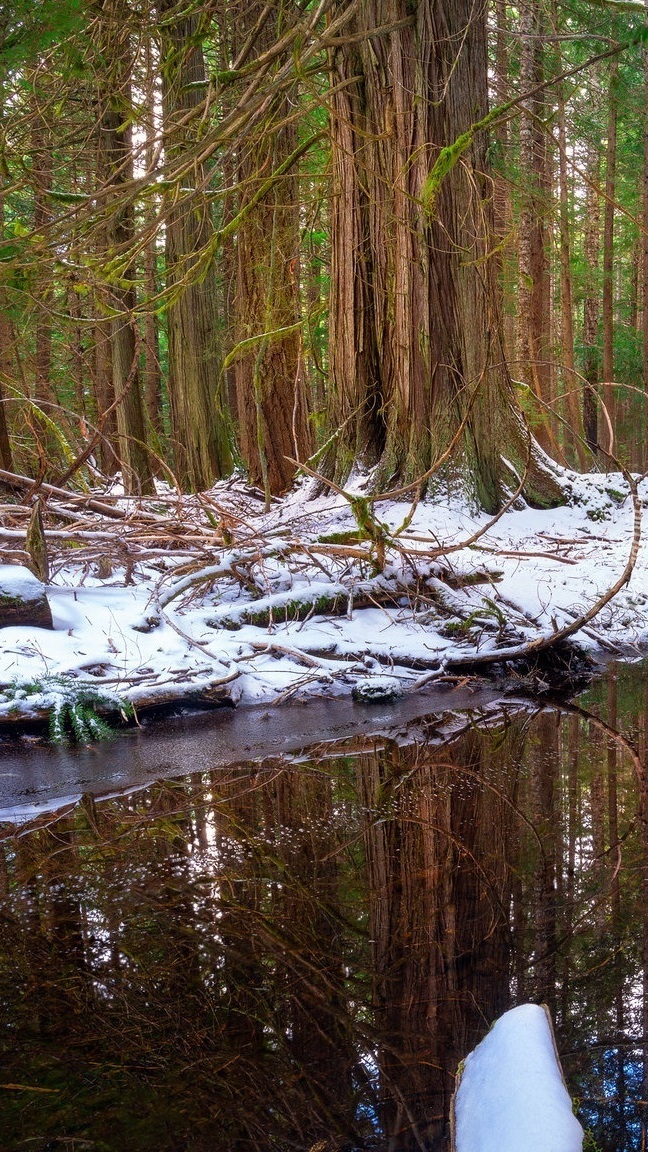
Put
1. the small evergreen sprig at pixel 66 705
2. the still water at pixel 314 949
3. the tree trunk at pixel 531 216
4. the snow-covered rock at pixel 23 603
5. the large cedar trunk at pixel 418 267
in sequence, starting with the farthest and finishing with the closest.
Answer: the tree trunk at pixel 531 216
the large cedar trunk at pixel 418 267
the snow-covered rock at pixel 23 603
the small evergreen sprig at pixel 66 705
the still water at pixel 314 949

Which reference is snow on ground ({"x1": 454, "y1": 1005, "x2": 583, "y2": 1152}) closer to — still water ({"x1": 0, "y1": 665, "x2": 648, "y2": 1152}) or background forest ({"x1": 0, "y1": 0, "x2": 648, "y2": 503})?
still water ({"x1": 0, "y1": 665, "x2": 648, "y2": 1152})

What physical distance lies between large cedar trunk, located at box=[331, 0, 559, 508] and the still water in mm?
4171

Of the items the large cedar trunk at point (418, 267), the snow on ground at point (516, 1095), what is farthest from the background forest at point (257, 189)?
the snow on ground at point (516, 1095)

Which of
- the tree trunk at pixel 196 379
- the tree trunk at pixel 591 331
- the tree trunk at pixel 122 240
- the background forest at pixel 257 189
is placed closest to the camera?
the background forest at pixel 257 189

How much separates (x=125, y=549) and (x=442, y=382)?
3.17m

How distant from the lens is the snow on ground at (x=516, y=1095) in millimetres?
1332

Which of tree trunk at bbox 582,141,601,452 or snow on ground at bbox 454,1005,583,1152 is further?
tree trunk at bbox 582,141,601,452

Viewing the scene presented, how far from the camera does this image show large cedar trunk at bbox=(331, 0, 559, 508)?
287 inches

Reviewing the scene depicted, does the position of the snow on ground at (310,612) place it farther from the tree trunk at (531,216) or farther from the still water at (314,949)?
the tree trunk at (531,216)

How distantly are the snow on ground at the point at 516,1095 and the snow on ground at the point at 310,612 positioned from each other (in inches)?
124

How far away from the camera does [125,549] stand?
225 inches

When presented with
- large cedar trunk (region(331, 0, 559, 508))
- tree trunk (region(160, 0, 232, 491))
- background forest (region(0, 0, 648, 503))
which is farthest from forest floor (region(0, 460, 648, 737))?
tree trunk (region(160, 0, 232, 491))

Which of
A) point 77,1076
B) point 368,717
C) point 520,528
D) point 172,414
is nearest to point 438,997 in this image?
point 77,1076

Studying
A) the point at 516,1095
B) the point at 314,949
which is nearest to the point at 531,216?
the point at 314,949
